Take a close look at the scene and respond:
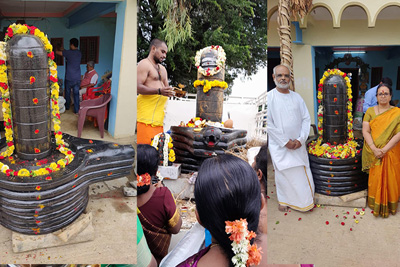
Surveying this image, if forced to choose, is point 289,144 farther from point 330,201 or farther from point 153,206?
point 153,206

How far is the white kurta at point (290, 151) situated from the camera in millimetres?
3236

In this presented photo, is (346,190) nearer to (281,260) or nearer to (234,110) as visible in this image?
(281,260)

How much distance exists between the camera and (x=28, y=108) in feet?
7.70

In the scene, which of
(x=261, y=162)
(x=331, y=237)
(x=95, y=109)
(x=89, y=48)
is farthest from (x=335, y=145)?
(x=89, y=48)

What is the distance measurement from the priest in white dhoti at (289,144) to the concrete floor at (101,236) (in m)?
1.26

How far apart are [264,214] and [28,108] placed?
157 cm

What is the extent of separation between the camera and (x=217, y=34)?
2012 millimetres

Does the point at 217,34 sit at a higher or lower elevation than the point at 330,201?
higher

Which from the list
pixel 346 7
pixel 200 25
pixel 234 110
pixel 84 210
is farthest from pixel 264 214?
pixel 346 7

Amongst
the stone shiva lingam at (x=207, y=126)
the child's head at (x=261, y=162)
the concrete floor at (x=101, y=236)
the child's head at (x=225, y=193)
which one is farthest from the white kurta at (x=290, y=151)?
the child's head at (x=225, y=193)

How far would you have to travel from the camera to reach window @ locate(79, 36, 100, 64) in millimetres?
3117

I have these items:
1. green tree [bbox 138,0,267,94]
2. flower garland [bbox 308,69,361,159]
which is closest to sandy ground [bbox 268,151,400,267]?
flower garland [bbox 308,69,361,159]

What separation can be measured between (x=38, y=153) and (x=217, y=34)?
57.0 inches

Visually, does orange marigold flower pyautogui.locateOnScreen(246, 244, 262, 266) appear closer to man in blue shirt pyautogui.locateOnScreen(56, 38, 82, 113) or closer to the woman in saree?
man in blue shirt pyautogui.locateOnScreen(56, 38, 82, 113)
